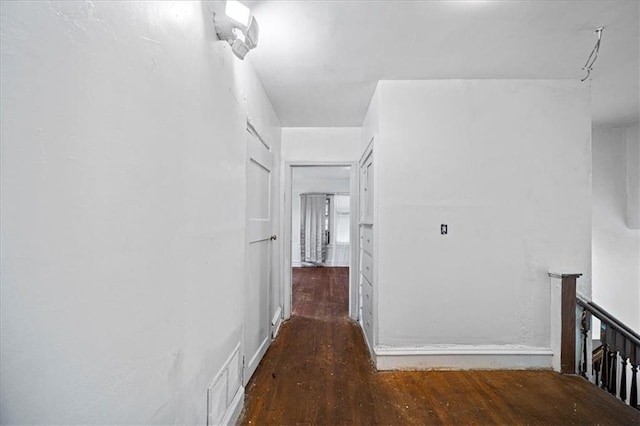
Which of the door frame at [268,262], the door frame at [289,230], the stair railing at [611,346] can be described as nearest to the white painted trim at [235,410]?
the door frame at [268,262]

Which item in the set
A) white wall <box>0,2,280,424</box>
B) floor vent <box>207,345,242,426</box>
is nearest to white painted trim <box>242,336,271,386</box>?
floor vent <box>207,345,242,426</box>

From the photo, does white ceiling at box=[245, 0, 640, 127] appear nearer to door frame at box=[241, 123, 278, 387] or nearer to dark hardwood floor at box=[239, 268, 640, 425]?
door frame at box=[241, 123, 278, 387]

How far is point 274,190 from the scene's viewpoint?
Result: 334 cm

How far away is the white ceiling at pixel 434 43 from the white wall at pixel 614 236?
44.9 inches

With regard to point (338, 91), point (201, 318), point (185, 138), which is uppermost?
point (338, 91)

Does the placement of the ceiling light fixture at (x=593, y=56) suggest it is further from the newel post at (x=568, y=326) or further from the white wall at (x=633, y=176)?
the white wall at (x=633, y=176)

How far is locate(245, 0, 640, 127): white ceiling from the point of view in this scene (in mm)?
1731

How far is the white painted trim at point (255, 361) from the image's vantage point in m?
2.18

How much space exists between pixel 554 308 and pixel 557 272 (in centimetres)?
28

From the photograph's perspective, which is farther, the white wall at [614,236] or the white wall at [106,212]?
the white wall at [614,236]

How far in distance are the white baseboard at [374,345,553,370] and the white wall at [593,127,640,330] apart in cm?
218

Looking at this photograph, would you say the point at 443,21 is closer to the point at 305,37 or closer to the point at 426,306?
the point at 305,37

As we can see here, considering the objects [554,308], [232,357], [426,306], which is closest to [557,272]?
[554,308]

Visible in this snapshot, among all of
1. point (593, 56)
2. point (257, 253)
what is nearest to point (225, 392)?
point (257, 253)
